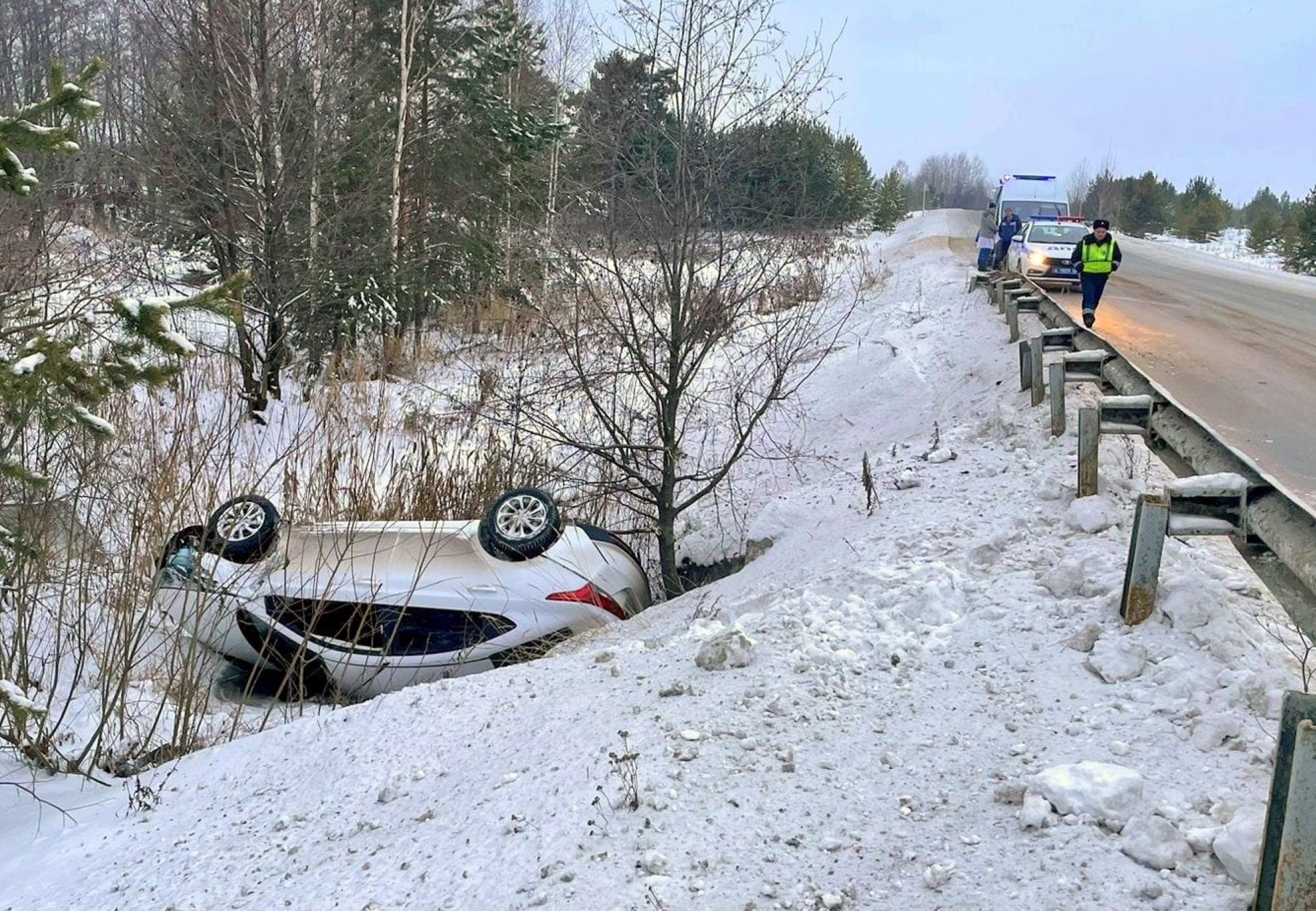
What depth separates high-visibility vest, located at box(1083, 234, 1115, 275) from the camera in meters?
11.9

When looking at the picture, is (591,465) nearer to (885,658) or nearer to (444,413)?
(444,413)

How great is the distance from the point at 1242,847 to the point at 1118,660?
1.11m

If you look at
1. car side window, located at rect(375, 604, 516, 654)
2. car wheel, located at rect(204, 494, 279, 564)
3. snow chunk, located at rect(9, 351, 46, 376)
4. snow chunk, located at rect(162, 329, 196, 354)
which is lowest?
car side window, located at rect(375, 604, 516, 654)

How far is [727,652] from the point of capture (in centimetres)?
372

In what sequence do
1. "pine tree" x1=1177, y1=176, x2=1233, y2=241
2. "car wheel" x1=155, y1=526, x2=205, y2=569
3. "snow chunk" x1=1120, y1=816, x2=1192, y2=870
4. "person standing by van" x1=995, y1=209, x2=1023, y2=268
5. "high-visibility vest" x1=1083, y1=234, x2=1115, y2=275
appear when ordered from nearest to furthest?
1. "snow chunk" x1=1120, y1=816, x2=1192, y2=870
2. "car wheel" x1=155, y1=526, x2=205, y2=569
3. "high-visibility vest" x1=1083, y1=234, x2=1115, y2=275
4. "person standing by van" x1=995, y1=209, x2=1023, y2=268
5. "pine tree" x1=1177, y1=176, x2=1233, y2=241

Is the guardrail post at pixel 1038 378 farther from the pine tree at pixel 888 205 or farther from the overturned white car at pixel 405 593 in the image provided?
the pine tree at pixel 888 205

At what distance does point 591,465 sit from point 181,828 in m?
5.14

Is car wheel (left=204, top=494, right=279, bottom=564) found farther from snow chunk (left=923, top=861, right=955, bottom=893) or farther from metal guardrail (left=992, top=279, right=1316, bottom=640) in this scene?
metal guardrail (left=992, top=279, right=1316, bottom=640)

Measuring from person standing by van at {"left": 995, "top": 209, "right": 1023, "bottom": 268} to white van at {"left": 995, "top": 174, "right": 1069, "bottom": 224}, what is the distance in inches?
99.5

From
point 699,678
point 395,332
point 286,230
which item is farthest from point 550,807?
point 395,332

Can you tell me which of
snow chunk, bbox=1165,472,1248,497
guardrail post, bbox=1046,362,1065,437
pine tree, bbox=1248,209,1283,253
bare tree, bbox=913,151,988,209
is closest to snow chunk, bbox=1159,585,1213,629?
snow chunk, bbox=1165,472,1248,497

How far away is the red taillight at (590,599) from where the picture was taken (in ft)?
20.2

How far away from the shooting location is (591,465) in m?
8.17

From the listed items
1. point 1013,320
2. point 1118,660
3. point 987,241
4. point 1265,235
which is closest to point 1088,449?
point 1118,660
